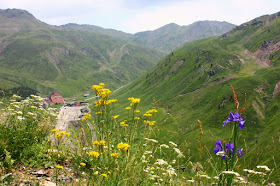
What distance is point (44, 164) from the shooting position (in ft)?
22.8

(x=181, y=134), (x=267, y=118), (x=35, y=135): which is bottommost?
(x=181, y=134)

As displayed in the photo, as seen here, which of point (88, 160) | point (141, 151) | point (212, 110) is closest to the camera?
point (141, 151)

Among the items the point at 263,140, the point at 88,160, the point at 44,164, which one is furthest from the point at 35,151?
the point at 263,140

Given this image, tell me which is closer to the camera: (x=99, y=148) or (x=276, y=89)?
(x=99, y=148)

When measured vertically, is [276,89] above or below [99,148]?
below

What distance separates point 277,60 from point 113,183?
742 ft

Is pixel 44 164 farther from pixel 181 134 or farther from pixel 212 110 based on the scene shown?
pixel 212 110

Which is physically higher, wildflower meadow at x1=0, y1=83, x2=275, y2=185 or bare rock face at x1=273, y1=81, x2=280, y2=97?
wildflower meadow at x1=0, y1=83, x2=275, y2=185

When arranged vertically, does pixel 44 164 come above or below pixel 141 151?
below

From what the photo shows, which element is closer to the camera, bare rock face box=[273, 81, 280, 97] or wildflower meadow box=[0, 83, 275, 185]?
wildflower meadow box=[0, 83, 275, 185]

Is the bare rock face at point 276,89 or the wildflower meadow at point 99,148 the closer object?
the wildflower meadow at point 99,148

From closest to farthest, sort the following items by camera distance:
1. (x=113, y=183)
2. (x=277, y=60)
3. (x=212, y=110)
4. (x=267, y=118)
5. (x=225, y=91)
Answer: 1. (x=113, y=183)
2. (x=267, y=118)
3. (x=212, y=110)
4. (x=225, y=91)
5. (x=277, y=60)

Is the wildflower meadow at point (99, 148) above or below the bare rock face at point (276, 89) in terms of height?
above

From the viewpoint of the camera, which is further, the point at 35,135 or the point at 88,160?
the point at 35,135
